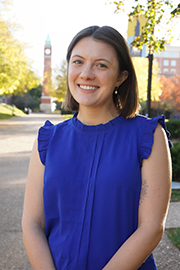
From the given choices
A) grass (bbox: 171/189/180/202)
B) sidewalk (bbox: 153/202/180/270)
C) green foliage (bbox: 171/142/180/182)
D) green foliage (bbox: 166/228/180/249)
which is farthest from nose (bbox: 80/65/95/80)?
green foliage (bbox: 171/142/180/182)

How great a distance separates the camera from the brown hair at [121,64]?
175 cm

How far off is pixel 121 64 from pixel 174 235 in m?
2.63

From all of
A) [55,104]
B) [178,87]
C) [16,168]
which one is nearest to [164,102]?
[178,87]

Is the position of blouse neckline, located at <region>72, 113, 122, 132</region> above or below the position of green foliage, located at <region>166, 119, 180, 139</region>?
above

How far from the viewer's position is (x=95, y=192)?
1.60m

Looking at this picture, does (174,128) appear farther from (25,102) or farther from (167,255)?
(25,102)

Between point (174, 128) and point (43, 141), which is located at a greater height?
point (43, 141)

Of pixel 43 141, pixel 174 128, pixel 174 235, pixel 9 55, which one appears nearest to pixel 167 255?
pixel 174 235

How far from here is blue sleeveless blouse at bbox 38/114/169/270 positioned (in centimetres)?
158

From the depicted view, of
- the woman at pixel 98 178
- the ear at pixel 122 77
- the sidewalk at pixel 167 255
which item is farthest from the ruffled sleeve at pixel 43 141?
the sidewalk at pixel 167 255

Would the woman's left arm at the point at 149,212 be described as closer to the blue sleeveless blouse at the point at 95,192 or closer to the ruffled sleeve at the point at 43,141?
the blue sleeveless blouse at the point at 95,192

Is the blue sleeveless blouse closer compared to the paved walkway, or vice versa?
the blue sleeveless blouse

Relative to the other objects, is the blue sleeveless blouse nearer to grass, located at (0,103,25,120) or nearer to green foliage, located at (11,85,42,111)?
grass, located at (0,103,25,120)

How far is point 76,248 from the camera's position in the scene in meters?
1.60
